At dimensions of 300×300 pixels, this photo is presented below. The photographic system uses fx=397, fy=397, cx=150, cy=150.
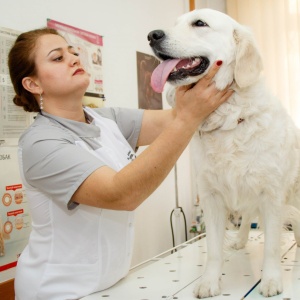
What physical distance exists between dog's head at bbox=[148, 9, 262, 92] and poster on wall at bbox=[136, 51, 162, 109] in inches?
61.8

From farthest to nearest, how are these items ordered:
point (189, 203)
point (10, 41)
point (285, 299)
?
point (189, 203) < point (10, 41) < point (285, 299)

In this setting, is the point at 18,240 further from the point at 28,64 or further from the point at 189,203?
the point at 189,203

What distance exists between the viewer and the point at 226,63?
1133 mm

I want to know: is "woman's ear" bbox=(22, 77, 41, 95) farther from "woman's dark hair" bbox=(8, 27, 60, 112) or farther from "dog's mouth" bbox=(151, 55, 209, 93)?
"dog's mouth" bbox=(151, 55, 209, 93)

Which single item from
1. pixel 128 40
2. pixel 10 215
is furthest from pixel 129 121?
pixel 128 40

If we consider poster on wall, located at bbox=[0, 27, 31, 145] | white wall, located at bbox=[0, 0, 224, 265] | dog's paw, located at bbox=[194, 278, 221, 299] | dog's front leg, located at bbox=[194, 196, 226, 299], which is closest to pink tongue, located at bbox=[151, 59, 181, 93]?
dog's front leg, located at bbox=[194, 196, 226, 299]

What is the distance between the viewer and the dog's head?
43.1 inches

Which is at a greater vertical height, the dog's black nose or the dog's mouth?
the dog's black nose

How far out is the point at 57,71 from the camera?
1.21m

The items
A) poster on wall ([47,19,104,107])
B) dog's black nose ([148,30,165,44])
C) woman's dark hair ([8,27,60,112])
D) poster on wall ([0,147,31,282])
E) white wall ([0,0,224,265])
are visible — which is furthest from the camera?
poster on wall ([47,19,104,107])

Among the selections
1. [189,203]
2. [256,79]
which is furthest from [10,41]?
[189,203]

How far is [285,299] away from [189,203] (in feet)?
7.32

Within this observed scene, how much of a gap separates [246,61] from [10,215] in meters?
1.22

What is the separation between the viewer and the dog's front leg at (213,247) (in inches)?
42.7
